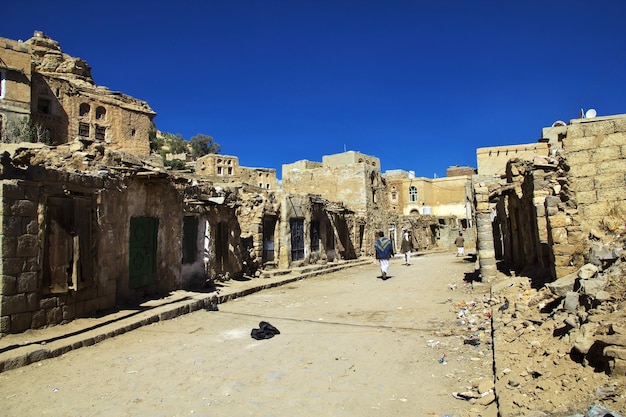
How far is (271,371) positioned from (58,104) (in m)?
46.7

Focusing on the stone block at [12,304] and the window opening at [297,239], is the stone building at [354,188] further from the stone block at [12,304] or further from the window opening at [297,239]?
the stone block at [12,304]

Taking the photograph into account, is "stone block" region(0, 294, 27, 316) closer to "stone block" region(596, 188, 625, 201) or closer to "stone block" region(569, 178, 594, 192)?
→ "stone block" region(569, 178, 594, 192)

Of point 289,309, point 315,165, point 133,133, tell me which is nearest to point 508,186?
point 289,309

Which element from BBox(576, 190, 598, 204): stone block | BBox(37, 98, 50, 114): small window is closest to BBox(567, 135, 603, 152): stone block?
BBox(576, 190, 598, 204): stone block

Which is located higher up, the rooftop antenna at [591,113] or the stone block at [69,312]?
the rooftop antenna at [591,113]

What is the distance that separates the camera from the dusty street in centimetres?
431

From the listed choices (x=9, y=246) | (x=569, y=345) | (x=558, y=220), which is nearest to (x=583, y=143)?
(x=558, y=220)

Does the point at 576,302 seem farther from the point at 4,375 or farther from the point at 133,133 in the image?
the point at 133,133

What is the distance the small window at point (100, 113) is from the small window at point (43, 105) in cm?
587

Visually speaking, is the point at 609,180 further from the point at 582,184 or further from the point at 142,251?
the point at 142,251

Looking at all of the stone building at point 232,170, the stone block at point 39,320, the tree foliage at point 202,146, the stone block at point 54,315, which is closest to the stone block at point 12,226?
the stone block at point 39,320

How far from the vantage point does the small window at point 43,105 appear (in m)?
40.3

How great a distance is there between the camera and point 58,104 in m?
42.1

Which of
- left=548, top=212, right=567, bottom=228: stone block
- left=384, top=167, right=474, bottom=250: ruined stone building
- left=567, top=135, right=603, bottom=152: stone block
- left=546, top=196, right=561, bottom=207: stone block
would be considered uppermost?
left=384, top=167, right=474, bottom=250: ruined stone building
